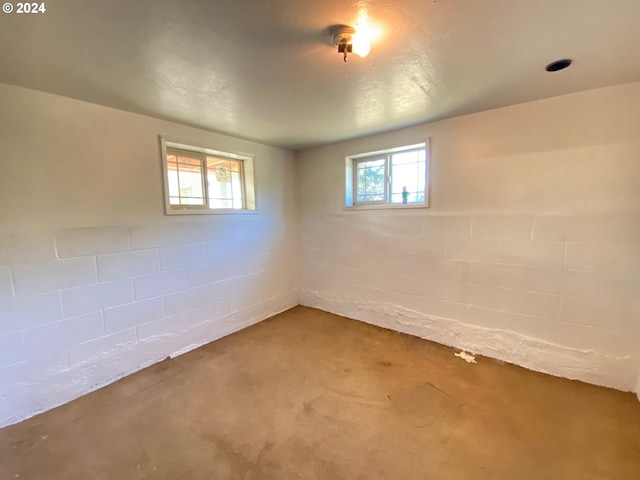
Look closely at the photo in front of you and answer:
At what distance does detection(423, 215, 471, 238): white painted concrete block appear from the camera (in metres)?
2.64

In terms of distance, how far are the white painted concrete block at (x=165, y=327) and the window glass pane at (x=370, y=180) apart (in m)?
2.41

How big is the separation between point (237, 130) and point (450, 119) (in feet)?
6.95

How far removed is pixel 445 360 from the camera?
2545 mm

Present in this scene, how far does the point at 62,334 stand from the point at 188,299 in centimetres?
96

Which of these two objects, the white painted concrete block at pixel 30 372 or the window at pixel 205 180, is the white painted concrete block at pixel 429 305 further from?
the white painted concrete block at pixel 30 372

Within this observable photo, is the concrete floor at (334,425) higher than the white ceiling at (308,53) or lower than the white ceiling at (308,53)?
lower

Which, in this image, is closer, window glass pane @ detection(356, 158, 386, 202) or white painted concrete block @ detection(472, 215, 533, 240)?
white painted concrete block @ detection(472, 215, 533, 240)

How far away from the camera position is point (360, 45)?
138 centimetres

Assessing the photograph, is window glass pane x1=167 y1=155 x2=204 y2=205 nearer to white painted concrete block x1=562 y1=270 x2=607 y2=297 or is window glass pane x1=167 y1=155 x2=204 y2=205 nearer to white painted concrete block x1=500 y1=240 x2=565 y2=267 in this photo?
white painted concrete block x1=500 y1=240 x2=565 y2=267

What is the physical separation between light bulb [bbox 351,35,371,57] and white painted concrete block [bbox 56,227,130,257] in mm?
2245

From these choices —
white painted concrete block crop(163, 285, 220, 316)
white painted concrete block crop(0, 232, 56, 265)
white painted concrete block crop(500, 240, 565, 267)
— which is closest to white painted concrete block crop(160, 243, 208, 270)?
white painted concrete block crop(163, 285, 220, 316)

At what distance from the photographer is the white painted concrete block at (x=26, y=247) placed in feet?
5.94

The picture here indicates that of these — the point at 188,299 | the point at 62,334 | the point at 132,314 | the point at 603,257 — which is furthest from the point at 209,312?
the point at 603,257

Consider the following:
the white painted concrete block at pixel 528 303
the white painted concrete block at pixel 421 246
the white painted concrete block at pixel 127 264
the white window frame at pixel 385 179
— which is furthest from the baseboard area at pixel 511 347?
the white painted concrete block at pixel 127 264
